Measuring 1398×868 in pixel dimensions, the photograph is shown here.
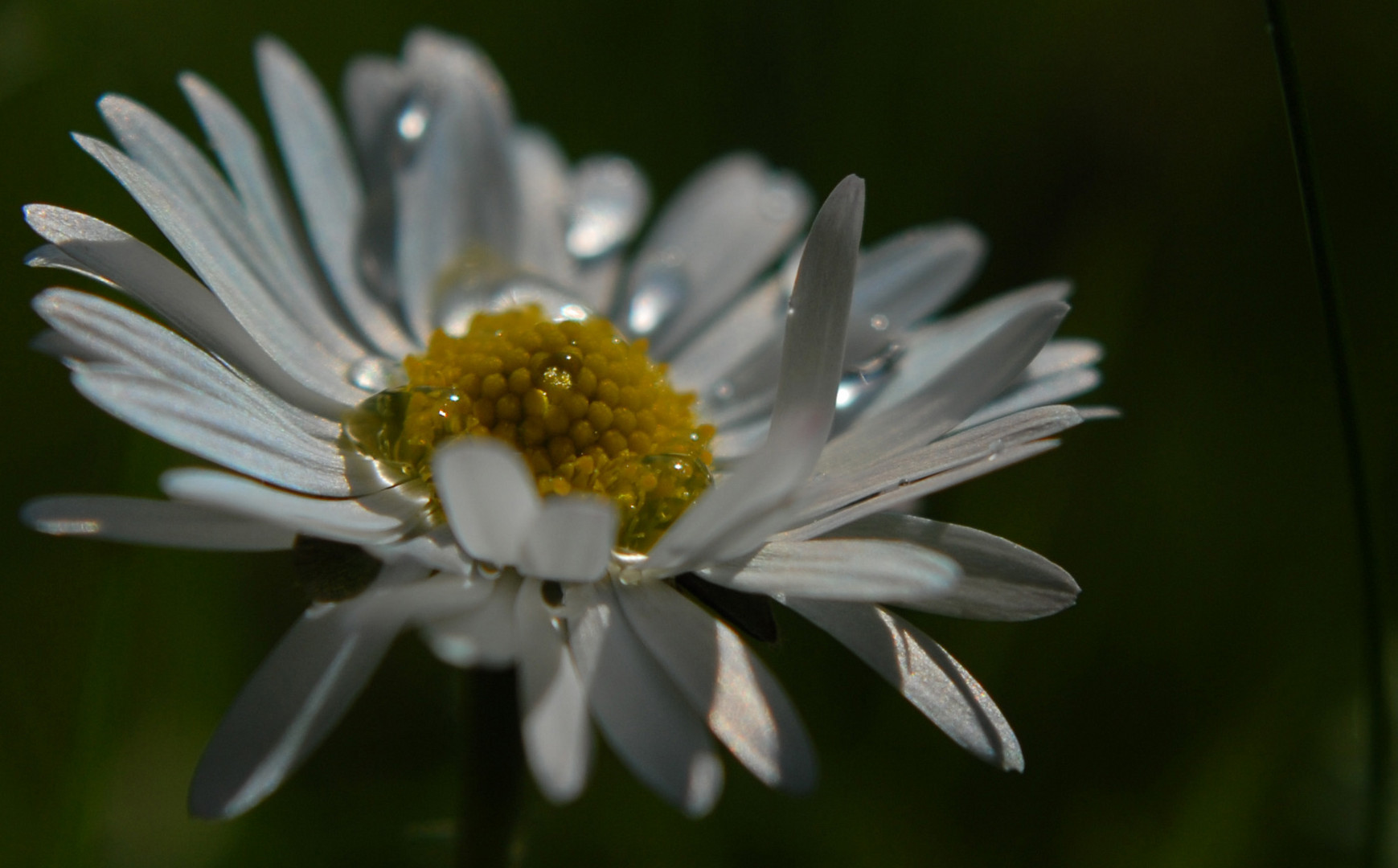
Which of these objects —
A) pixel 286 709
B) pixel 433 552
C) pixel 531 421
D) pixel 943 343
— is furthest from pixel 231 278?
pixel 943 343

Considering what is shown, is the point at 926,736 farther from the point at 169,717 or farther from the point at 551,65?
the point at 551,65

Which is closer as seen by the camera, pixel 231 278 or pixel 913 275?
pixel 231 278

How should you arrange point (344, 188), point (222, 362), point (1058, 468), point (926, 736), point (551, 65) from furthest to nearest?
point (551, 65), point (1058, 468), point (926, 736), point (344, 188), point (222, 362)

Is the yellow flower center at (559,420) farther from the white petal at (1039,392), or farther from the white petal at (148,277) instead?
the white petal at (1039,392)

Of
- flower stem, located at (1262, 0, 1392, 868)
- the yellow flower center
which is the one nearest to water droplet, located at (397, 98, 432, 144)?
the yellow flower center

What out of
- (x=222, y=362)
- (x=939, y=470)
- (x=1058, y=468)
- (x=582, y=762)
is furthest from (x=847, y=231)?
(x=1058, y=468)

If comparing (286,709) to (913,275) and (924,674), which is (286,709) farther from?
(913,275)
